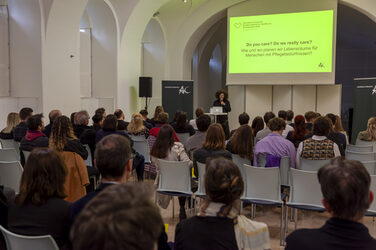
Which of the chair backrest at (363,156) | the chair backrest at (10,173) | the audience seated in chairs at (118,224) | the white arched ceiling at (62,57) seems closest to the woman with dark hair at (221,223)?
the audience seated in chairs at (118,224)

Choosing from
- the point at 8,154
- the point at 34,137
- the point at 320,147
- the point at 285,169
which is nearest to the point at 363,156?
the point at 320,147

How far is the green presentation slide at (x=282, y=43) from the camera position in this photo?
10.5m

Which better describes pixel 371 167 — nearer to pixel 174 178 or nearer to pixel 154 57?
pixel 174 178

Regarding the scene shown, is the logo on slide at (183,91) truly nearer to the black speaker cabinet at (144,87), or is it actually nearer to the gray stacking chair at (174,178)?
the black speaker cabinet at (144,87)

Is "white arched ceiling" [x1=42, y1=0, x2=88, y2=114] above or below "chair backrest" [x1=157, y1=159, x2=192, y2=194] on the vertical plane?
above

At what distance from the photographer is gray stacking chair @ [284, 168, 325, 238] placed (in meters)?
3.67

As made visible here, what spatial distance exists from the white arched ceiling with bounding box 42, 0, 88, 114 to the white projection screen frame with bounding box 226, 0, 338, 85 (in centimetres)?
497

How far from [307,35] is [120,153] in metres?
9.62

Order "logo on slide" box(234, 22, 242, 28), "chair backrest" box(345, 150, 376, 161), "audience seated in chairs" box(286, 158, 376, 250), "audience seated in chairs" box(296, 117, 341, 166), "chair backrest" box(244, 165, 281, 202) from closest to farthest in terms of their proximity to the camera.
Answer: "audience seated in chairs" box(286, 158, 376, 250)
"chair backrest" box(244, 165, 281, 202)
"audience seated in chairs" box(296, 117, 341, 166)
"chair backrest" box(345, 150, 376, 161)
"logo on slide" box(234, 22, 242, 28)

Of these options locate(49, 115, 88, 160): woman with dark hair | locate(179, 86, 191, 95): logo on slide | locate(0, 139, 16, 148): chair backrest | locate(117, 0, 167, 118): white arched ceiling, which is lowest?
locate(0, 139, 16, 148): chair backrest

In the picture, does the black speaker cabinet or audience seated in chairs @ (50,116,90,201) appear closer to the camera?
audience seated in chairs @ (50,116,90,201)

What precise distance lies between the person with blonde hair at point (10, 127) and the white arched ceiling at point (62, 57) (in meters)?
2.29

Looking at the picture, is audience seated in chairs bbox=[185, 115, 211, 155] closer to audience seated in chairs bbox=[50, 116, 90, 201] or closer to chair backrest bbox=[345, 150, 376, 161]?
audience seated in chairs bbox=[50, 116, 90, 201]

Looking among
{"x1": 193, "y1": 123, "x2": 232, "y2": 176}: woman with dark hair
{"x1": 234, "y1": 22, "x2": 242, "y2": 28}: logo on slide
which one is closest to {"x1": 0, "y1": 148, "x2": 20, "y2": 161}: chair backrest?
{"x1": 193, "y1": 123, "x2": 232, "y2": 176}: woman with dark hair
